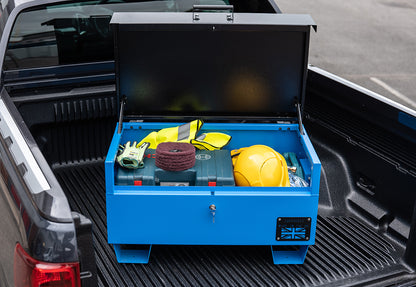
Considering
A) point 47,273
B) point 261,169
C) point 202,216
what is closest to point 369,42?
point 261,169

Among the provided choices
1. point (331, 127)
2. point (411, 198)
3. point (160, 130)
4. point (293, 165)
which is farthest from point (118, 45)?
point (411, 198)

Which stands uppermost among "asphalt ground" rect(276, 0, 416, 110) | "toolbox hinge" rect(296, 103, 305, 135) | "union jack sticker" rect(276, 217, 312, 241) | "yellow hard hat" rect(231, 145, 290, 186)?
"toolbox hinge" rect(296, 103, 305, 135)

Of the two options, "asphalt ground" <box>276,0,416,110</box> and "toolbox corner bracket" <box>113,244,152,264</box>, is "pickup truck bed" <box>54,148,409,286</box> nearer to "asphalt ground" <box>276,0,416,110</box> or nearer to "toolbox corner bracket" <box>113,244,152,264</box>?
"toolbox corner bracket" <box>113,244,152,264</box>

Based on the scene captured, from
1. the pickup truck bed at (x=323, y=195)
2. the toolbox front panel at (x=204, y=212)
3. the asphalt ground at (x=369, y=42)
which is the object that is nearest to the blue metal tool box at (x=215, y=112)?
the toolbox front panel at (x=204, y=212)

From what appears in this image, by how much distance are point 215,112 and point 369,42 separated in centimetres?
772

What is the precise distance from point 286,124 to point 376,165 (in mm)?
542

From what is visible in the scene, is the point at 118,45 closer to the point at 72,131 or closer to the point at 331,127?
the point at 72,131

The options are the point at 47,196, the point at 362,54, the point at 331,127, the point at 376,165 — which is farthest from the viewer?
the point at 362,54

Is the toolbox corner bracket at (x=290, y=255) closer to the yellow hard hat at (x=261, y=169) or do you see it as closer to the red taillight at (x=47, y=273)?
the yellow hard hat at (x=261, y=169)

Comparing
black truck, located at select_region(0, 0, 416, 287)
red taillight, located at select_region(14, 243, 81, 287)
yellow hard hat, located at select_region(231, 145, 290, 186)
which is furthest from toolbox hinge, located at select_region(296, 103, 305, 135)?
red taillight, located at select_region(14, 243, 81, 287)

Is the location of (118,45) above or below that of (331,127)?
above

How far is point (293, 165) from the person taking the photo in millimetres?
2852

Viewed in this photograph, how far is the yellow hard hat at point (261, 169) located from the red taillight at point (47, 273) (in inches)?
45.2

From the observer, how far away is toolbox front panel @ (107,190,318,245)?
2.38 meters
